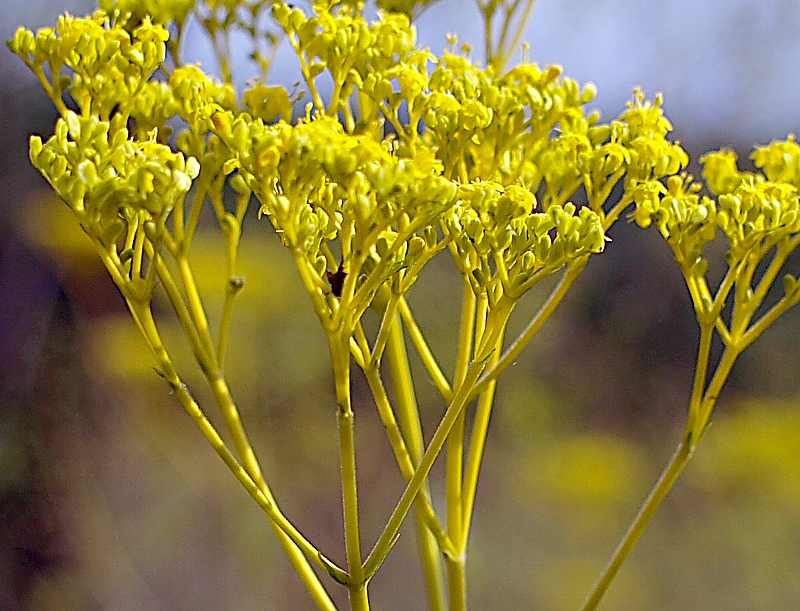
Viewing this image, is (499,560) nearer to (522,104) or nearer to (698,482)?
(698,482)

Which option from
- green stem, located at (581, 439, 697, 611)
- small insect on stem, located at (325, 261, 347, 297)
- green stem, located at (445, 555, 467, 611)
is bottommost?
green stem, located at (445, 555, 467, 611)

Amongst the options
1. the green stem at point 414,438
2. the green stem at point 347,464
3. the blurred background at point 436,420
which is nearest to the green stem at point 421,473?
the green stem at point 347,464

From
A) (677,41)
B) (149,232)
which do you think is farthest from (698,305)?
(677,41)

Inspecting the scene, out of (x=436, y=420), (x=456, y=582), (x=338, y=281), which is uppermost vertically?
(x=436, y=420)

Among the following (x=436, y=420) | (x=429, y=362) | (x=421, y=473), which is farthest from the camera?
(x=436, y=420)

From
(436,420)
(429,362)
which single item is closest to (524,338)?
(429,362)

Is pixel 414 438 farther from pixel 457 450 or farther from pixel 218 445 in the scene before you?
pixel 218 445

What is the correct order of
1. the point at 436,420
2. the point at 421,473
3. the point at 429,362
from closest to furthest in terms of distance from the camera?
the point at 421,473 → the point at 429,362 → the point at 436,420

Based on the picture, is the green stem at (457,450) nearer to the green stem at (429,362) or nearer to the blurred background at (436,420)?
the green stem at (429,362)

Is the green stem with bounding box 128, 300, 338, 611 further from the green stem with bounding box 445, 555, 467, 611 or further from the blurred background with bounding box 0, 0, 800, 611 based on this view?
the blurred background with bounding box 0, 0, 800, 611

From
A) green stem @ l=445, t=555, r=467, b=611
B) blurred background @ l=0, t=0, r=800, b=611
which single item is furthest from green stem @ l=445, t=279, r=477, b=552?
blurred background @ l=0, t=0, r=800, b=611
